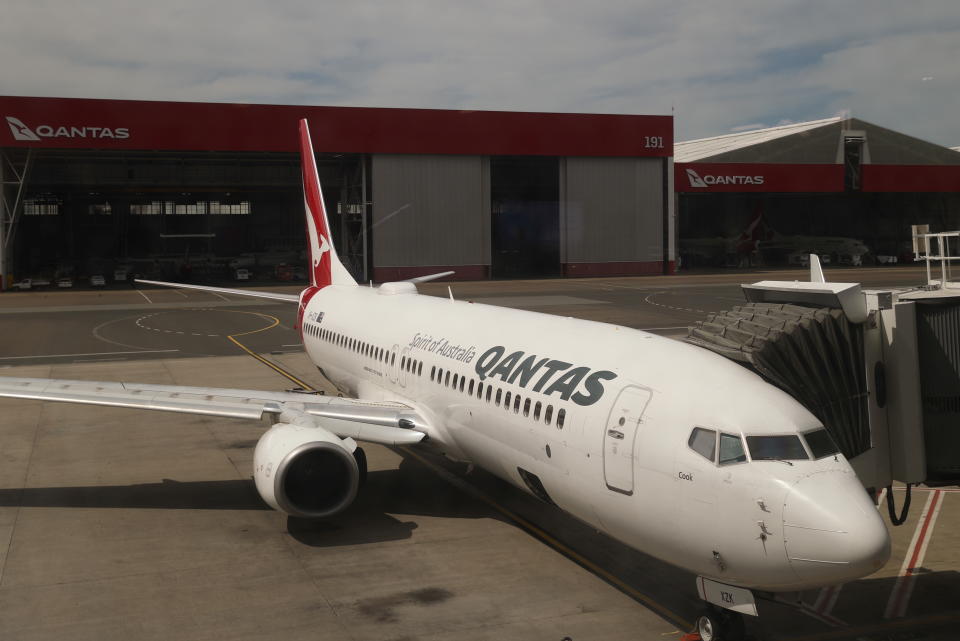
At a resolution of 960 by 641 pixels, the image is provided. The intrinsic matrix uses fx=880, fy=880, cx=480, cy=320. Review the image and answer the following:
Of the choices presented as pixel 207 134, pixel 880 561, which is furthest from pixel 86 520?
pixel 207 134

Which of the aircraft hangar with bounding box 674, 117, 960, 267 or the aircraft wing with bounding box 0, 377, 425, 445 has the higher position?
the aircraft hangar with bounding box 674, 117, 960, 267

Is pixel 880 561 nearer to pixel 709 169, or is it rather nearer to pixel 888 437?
pixel 888 437

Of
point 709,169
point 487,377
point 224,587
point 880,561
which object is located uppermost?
point 709,169

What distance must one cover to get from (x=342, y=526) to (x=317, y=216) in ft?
51.4

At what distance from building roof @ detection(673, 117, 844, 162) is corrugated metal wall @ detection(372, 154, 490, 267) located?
26.9 m

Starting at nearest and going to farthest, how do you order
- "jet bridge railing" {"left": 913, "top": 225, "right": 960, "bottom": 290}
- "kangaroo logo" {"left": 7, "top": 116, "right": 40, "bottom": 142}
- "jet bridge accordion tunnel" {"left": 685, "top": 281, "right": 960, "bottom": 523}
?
1. "jet bridge accordion tunnel" {"left": 685, "top": 281, "right": 960, "bottom": 523}
2. "jet bridge railing" {"left": 913, "top": 225, "right": 960, "bottom": 290}
3. "kangaroo logo" {"left": 7, "top": 116, "right": 40, "bottom": 142}

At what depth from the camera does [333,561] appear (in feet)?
48.0

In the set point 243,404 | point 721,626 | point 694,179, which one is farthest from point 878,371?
point 694,179

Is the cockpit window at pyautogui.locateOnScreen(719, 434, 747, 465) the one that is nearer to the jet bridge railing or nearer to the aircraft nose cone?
the aircraft nose cone

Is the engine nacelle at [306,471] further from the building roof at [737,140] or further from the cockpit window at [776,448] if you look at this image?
the building roof at [737,140]

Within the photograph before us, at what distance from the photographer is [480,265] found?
81188mm

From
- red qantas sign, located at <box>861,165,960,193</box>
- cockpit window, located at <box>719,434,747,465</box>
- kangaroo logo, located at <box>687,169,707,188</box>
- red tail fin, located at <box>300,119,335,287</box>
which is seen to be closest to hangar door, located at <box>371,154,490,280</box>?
kangaroo logo, located at <box>687,169,707,188</box>

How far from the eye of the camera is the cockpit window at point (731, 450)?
10.4 metres

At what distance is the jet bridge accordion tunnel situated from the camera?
12320 millimetres
